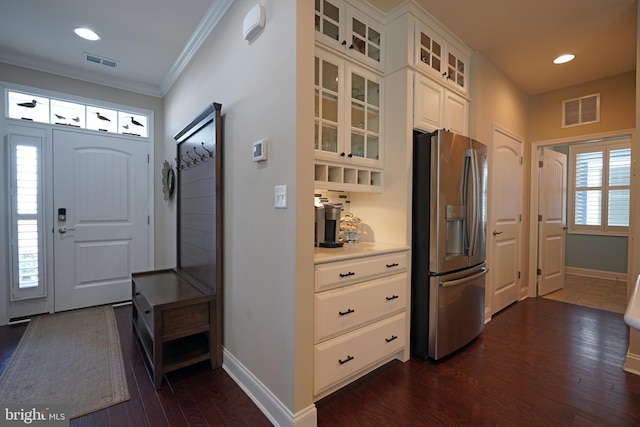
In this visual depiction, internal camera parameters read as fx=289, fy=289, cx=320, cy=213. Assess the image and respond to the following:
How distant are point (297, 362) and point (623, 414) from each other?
194 centimetres

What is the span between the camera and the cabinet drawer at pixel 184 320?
6.46 feet

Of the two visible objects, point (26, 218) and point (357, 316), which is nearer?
point (357, 316)

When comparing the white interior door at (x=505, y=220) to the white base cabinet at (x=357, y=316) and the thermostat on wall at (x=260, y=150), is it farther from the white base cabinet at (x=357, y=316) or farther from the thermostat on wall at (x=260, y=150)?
the thermostat on wall at (x=260, y=150)

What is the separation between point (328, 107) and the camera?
2004mm

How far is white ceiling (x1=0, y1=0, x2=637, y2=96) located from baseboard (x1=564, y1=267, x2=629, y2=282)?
3462 mm

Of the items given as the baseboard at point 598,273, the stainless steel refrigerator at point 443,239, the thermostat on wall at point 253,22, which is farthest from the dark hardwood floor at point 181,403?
the baseboard at point 598,273

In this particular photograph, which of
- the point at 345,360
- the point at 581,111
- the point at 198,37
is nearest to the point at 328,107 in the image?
the point at 198,37

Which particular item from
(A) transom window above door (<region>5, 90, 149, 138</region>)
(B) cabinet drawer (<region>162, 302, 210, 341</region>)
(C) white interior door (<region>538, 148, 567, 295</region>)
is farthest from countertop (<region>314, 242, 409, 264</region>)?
(A) transom window above door (<region>5, 90, 149, 138</region>)

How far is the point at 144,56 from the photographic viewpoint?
2980 millimetres

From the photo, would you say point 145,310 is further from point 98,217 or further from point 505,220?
point 505,220

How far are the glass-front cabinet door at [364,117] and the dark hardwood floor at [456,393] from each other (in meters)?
1.61

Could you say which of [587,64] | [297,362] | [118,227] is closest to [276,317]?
[297,362]

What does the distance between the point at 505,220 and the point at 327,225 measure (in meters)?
2.37

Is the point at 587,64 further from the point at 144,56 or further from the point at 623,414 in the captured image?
the point at 144,56
